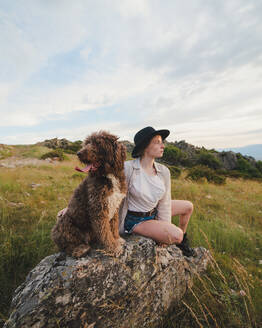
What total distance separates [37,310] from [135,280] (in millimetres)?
1128

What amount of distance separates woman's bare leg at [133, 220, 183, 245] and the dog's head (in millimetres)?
1222

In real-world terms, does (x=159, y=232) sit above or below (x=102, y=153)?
below

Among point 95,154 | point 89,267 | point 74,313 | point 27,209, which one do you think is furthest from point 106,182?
point 27,209

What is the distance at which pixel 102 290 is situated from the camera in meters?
2.06

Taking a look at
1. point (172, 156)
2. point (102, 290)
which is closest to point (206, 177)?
point (102, 290)

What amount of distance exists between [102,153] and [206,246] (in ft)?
12.0

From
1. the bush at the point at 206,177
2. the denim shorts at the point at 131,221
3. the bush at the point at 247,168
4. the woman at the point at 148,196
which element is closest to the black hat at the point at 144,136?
the woman at the point at 148,196

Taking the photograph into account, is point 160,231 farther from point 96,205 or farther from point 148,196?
point 96,205

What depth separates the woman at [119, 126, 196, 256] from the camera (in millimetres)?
3115

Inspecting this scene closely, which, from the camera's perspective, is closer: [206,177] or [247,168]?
[206,177]

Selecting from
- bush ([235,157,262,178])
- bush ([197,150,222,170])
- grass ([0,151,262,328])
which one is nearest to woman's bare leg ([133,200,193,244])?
grass ([0,151,262,328])

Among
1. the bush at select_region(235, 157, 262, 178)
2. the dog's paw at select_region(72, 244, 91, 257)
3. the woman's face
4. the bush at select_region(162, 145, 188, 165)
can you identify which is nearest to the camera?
the dog's paw at select_region(72, 244, 91, 257)

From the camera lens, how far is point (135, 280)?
2268mm

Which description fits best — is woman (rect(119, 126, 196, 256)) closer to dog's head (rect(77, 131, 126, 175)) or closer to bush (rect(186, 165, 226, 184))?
dog's head (rect(77, 131, 126, 175))
